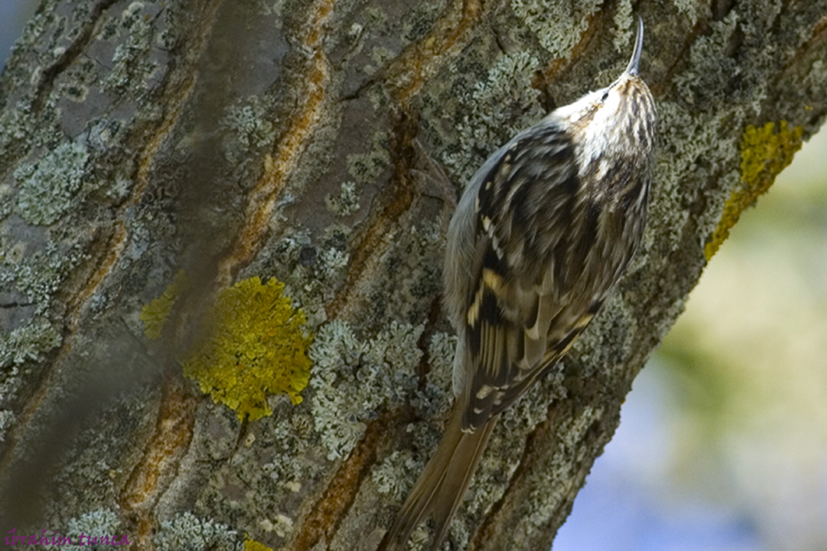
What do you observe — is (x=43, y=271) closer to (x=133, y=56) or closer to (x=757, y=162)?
(x=133, y=56)

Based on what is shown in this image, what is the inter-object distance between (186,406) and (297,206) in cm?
43

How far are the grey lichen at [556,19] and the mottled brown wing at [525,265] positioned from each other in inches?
8.3

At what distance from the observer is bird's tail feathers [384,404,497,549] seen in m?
1.87

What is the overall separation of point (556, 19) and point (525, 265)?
591mm

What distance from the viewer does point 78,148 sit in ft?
5.94

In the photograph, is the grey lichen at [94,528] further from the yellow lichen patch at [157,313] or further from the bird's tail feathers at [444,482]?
the bird's tail feathers at [444,482]

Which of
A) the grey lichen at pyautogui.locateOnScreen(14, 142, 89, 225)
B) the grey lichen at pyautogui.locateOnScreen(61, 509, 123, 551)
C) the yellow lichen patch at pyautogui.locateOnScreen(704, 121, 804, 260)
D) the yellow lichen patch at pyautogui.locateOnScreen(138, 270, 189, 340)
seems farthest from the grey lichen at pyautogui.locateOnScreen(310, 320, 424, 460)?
the yellow lichen patch at pyautogui.locateOnScreen(704, 121, 804, 260)

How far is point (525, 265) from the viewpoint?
229cm

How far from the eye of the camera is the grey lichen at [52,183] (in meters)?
1.78

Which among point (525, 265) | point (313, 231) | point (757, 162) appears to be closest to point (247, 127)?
point (313, 231)

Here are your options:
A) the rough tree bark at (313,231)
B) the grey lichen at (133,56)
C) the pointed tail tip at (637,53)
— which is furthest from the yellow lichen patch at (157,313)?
the pointed tail tip at (637,53)

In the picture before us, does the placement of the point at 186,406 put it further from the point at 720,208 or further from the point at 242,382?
the point at 720,208

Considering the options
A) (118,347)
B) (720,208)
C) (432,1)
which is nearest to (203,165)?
(118,347)

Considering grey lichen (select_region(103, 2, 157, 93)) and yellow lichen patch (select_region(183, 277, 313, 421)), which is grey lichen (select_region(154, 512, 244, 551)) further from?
grey lichen (select_region(103, 2, 157, 93))
